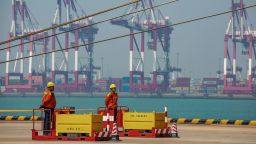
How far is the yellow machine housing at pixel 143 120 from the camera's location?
92.0ft

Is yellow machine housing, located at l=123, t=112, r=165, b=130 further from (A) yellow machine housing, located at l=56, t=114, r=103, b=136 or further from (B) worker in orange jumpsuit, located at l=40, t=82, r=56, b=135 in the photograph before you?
(B) worker in orange jumpsuit, located at l=40, t=82, r=56, b=135

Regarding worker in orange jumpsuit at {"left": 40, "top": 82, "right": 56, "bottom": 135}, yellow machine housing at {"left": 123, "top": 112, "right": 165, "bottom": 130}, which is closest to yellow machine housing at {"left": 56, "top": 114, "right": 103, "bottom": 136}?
worker in orange jumpsuit at {"left": 40, "top": 82, "right": 56, "bottom": 135}

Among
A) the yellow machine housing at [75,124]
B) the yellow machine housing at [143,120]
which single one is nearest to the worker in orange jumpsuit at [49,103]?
the yellow machine housing at [75,124]

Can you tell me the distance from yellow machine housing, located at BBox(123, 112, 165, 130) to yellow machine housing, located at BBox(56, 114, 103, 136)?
3.04 m

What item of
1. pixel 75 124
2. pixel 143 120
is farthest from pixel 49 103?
pixel 143 120

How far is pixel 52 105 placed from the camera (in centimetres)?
2539

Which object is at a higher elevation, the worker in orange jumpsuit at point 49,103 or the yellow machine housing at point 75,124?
the worker in orange jumpsuit at point 49,103

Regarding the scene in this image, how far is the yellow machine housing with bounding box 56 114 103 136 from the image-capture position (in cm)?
2516

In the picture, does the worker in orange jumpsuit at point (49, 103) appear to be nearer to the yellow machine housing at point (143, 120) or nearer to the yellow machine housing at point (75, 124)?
the yellow machine housing at point (75, 124)

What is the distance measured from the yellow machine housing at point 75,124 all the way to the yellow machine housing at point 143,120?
3036 millimetres

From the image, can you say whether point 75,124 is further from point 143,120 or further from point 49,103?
point 143,120

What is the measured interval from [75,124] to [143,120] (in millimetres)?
3544

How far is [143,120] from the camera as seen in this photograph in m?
28.2

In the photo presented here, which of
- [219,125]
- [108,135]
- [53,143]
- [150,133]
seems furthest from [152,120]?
[219,125]
